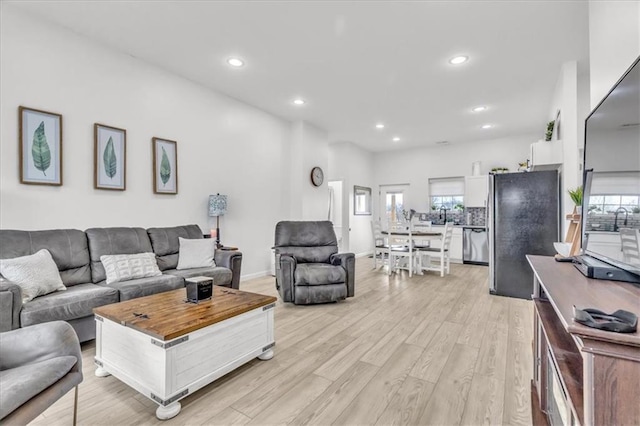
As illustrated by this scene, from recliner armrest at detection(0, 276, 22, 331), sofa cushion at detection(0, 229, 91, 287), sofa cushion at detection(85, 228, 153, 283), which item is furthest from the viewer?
sofa cushion at detection(85, 228, 153, 283)

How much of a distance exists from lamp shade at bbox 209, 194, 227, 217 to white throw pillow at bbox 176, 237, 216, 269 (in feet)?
2.05

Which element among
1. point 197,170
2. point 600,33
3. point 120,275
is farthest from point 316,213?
point 600,33

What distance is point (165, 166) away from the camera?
149 inches

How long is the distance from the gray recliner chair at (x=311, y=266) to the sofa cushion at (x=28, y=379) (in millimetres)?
2302

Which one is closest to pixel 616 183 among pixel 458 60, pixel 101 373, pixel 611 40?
pixel 611 40

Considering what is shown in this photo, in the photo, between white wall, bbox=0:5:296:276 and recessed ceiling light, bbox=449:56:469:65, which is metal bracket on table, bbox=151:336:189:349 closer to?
white wall, bbox=0:5:296:276

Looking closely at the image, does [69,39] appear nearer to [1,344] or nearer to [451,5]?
[1,344]

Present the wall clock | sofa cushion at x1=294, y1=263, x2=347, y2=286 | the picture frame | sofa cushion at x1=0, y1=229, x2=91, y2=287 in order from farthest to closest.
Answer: the picture frame < the wall clock < sofa cushion at x1=294, y1=263, x2=347, y2=286 < sofa cushion at x1=0, y1=229, x2=91, y2=287

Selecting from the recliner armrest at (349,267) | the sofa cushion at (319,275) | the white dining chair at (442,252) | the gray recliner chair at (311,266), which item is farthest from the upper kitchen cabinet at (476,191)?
the sofa cushion at (319,275)

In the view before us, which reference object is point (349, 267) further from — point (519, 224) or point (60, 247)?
point (60, 247)

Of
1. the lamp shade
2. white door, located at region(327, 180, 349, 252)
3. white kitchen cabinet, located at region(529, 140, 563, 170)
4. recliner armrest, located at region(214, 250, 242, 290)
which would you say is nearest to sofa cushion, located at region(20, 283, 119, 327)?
recliner armrest, located at region(214, 250, 242, 290)

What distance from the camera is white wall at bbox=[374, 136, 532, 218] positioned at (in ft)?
21.9

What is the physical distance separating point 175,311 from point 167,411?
0.58 metres

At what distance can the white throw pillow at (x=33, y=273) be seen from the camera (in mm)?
2229
